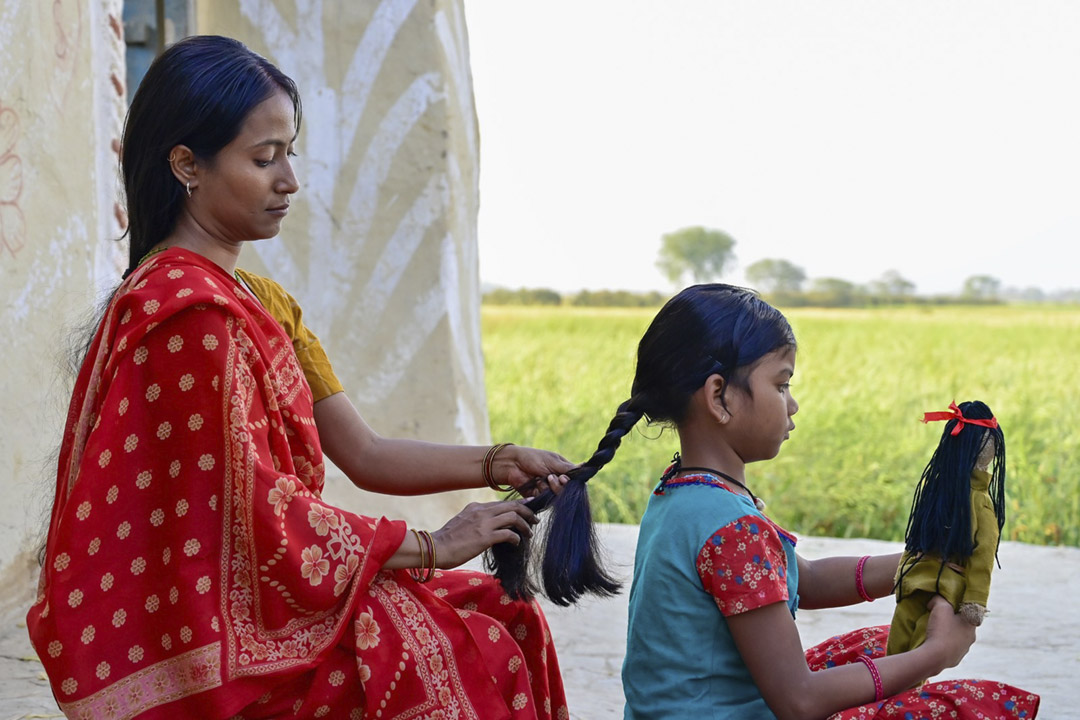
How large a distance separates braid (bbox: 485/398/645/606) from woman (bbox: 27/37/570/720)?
7cm

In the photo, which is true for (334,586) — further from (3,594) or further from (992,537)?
(3,594)

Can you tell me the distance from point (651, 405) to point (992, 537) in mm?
633

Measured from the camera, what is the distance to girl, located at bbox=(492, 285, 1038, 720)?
6.15 ft

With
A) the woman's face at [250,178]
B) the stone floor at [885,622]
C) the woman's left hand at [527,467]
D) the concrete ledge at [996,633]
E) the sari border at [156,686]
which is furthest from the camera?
the concrete ledge at [996,633]

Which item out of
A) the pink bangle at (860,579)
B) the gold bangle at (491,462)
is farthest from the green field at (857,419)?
the pink bangle at (860,579)

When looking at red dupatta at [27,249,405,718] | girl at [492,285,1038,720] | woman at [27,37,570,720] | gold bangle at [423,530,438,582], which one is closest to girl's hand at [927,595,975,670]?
girl at [492,285,1038,720]

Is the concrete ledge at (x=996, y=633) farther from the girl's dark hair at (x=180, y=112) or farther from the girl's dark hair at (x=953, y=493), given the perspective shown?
the girl's dark hair at (x=180, y=112)

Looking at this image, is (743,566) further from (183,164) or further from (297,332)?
(183,164)

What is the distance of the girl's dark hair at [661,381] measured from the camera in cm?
199

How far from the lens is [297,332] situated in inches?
95.2

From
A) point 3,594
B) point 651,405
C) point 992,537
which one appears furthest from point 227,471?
point 3,594

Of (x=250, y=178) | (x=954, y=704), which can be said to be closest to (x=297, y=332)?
(x=250, y=178)

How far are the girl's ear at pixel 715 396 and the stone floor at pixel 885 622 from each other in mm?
838

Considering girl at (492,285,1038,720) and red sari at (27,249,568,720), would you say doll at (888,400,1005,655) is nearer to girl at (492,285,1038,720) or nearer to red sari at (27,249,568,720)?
girl at (492,285,1038,720)
